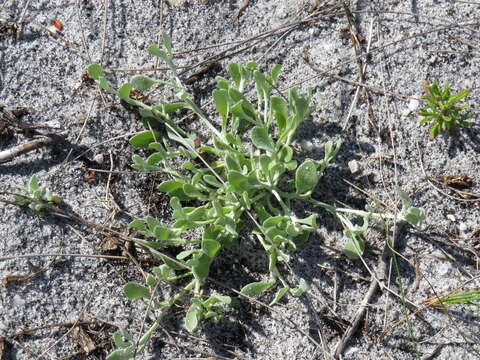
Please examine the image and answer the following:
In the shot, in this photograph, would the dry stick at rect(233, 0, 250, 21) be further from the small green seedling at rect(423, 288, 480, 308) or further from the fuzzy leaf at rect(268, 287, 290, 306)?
the small green seedling at rect(423, 288, 480, 308)

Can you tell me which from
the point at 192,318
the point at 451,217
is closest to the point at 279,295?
the point at 192,318

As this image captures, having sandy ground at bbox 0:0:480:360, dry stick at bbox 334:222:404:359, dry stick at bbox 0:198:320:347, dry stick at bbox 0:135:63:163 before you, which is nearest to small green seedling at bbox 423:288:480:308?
sandy ground at bbox 0:0:480:360

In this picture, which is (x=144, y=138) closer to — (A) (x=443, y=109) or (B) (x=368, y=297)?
(B) (x=368, y=297)

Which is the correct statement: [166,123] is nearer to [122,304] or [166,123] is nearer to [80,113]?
[80,113]

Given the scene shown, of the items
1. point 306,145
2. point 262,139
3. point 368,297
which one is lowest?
point 368,297

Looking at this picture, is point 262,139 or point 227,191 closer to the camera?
point 262,139

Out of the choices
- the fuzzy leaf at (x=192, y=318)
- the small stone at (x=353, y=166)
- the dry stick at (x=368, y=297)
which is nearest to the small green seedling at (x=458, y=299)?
the dry stick at (x=368, y=297)

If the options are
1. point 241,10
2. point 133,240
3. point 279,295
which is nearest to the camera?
point 279,295
